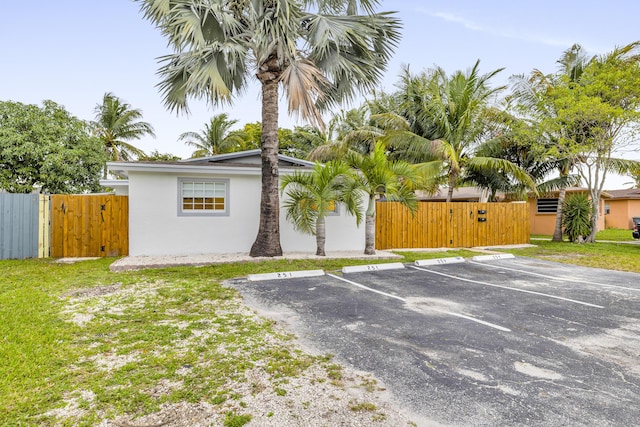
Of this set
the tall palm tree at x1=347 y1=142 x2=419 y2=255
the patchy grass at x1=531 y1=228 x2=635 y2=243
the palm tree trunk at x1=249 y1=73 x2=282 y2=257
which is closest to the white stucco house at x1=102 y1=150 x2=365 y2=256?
the palm tree trunk at x1=249 y1=73 x2=282 y2=257

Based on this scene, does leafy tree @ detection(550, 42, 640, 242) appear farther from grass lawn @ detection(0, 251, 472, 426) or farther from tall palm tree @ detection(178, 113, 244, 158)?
tall palm tree @ detection(178, 113, 244, 158)

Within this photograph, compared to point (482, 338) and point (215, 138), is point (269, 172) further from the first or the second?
point (215, 138)

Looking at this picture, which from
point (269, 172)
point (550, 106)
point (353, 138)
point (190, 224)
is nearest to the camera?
point (269, 172)

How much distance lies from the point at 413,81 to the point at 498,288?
1327 centimetres

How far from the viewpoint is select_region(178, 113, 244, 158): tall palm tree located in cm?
2477

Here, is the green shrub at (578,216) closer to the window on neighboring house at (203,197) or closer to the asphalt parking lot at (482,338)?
the asphalt parking lot at (482,338)

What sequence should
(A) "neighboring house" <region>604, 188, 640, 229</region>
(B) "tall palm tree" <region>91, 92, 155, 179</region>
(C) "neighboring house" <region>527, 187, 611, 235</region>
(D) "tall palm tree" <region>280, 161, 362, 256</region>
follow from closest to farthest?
(D) "tall palm tree" <region>280, 161, 362, 256</region>
(C) "neighboring house" <region>527, 187, 611, 235</region>
(B) "tall palm tree" <region>91, 92, 155, 179</region>
(A) "neighboring house" <region>604, 188, 640, 229</region>

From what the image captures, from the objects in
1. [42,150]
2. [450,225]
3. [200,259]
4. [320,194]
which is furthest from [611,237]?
[42,150]

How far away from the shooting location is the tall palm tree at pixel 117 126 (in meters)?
22.9

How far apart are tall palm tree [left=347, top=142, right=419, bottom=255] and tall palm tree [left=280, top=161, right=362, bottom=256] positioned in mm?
375

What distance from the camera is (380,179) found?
356 inches

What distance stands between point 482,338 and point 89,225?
33.3 ft

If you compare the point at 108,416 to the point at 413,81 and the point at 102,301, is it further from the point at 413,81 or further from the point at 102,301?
the point at 413,81

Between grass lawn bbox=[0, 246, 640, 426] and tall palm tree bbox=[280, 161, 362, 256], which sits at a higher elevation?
tall palm tree bbox=[280, 161, 362, 256]
